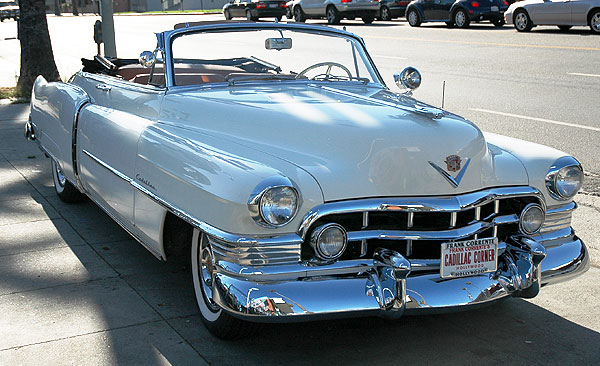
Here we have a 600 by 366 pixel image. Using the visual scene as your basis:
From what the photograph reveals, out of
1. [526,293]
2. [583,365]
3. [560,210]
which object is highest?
[560,210]

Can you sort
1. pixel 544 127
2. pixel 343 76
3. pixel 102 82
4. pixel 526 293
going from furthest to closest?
pixel 544 127 < pixel 102 82 < pixel 343 76 < pixel 526 293

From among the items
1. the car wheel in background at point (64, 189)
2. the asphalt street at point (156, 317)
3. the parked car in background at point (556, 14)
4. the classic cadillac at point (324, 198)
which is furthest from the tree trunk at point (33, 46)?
the parked car in background at point (556, 14)

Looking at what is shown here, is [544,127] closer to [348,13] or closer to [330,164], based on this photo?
[330,164]

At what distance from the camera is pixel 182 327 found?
4055 millimetres

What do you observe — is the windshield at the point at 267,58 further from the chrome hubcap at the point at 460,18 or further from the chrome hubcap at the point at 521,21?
the chrome hubcap at the point at 460,18

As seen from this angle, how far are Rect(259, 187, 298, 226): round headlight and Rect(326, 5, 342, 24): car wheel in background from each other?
81.6ft

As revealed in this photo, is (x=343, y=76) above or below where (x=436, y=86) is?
above

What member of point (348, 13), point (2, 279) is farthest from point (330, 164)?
point (348, 13)

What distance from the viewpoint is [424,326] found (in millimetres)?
4133

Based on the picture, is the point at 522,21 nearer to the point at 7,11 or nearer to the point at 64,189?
the point at 64,189

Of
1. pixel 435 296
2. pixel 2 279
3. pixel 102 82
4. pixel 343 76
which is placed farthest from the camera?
pixel 102 82

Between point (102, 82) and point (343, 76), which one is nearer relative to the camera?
point (343, 76)

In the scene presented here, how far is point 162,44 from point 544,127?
18.3 feet

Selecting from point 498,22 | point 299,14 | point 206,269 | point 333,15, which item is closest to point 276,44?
point 206,269
